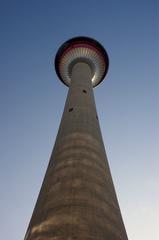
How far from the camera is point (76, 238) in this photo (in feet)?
30.2

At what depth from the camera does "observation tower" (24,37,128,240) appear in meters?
9.84

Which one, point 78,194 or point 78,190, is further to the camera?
point 78,190

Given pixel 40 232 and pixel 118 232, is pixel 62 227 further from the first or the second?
pixel 118 232

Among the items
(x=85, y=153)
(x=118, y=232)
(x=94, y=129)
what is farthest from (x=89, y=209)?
(x=94, y=129)

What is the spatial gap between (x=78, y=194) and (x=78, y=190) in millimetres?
261

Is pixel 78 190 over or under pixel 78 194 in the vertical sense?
over

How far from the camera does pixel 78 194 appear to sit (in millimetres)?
11039

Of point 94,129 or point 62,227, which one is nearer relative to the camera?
point 62,227

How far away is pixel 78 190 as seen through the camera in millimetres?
11281

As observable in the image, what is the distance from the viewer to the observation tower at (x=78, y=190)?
32.3 ft

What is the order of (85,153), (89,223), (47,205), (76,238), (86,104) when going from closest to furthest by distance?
(76,238), (89,223), (47,205), (85,153), (86,104)

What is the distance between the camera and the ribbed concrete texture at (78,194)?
981cm

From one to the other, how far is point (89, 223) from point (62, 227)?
958 mm

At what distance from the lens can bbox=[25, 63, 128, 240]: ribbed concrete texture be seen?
981 cm
